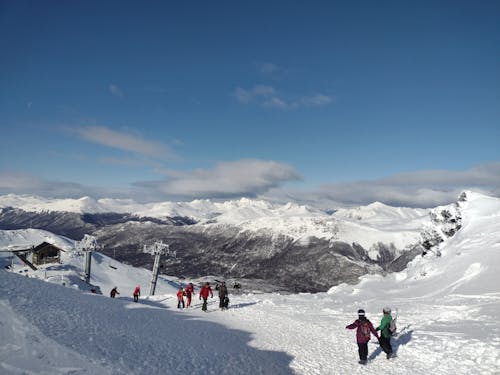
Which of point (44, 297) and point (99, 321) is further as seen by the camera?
point (44, 297)

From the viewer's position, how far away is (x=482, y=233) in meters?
39.6

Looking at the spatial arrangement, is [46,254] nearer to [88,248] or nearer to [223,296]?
[88,248]

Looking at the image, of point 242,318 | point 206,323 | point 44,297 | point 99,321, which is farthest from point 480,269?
point 44,297

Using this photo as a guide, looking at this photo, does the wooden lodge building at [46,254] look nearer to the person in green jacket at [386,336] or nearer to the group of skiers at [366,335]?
the group of skiers at [366,335]

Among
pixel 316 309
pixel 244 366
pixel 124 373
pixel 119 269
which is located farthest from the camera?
pixel 119 269

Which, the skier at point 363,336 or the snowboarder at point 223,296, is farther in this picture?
the snowboarder at point 223,296

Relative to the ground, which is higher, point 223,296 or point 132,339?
point 132,339

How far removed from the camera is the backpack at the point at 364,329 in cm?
1439

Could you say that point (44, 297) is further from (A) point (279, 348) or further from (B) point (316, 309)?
(B) point (316, 309)

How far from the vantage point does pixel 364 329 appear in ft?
47.4

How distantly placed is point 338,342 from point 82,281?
213 feet

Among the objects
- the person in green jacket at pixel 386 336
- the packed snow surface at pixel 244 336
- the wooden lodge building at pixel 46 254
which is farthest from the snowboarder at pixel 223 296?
the wooden lodge building at pixel 46 254

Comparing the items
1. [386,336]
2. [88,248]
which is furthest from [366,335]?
[88,248]

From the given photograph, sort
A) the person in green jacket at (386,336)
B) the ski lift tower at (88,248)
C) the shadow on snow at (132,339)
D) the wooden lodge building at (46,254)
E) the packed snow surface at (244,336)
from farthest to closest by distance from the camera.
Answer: the wooden lodge building at (46,254) < the ski lift tower at (88,248) < the person in green jacket at (386,336) < the shadow on snow at (132,339) < the packed snow surface at (244,336)
